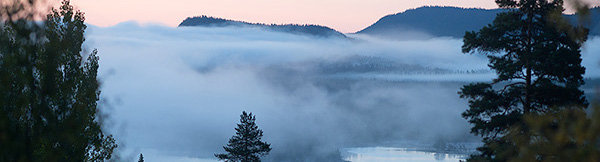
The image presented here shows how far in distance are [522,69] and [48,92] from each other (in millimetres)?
14028

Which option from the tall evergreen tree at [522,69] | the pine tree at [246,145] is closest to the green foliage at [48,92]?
the tall evergreen tree at [522,69]

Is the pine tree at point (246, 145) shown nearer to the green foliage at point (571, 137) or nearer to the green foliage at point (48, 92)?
the green foliage at point (48, 92)

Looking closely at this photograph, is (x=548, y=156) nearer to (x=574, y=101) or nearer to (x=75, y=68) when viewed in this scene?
(x=574, y=101)

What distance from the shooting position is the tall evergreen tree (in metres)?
19.3

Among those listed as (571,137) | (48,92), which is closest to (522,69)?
(571,137)

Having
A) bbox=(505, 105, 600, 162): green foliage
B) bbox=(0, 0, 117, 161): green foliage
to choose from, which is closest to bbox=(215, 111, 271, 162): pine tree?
bbox=(0, 0, 117, 161): green foliage

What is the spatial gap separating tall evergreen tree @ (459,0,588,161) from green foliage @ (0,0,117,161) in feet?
38.6

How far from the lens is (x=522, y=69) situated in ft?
64.9

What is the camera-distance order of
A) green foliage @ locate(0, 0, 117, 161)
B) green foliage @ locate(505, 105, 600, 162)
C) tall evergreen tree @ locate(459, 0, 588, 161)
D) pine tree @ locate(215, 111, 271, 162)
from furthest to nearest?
1. pine tree @ locate(215, 111, 271, 162)
2. tall evergreen tree @ locate(459, 0, 588, 161)
3. green foliage @ locate(0, 0, 117, 161)
4. green foliage @ locate(505, 105, 600, 162)

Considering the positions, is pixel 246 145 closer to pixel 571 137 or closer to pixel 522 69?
pixel 522 69

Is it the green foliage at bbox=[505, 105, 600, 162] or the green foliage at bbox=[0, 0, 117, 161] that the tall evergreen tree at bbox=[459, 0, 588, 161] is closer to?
the green foliage at bbox=[505, 105, 600, 162]

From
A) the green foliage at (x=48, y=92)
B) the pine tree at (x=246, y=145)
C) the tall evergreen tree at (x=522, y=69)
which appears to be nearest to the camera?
the green foliage at (x=48, y=92)

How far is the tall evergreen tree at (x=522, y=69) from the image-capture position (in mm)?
19281

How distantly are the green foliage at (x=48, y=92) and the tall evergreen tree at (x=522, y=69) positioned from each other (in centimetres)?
1176
